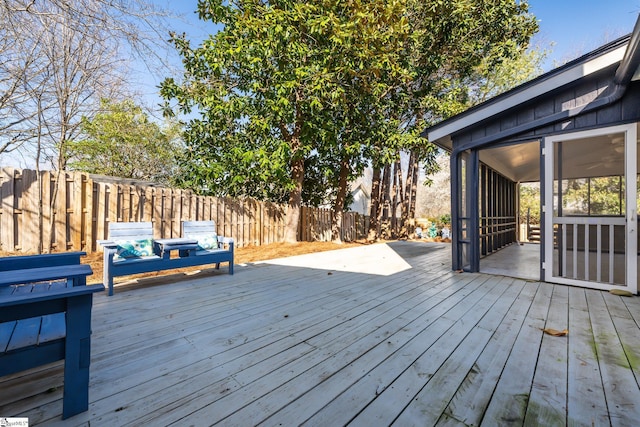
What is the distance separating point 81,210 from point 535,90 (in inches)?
310

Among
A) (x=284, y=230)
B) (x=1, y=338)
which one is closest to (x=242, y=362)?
(x=1, y=338)

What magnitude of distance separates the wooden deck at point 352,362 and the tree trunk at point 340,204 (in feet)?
22.1

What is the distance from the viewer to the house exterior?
3404 mm

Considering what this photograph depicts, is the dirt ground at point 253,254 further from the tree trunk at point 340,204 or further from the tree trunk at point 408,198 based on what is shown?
the tree trunk at point 408,198

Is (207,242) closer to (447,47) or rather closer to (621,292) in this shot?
(621,292)

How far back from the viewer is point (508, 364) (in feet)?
5.91

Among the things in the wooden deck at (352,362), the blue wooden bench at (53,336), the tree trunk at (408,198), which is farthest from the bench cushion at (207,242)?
the tree trunk at (408,198)

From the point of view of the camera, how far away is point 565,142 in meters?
4.57

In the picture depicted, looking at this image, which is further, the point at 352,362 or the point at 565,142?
the point at 565,142

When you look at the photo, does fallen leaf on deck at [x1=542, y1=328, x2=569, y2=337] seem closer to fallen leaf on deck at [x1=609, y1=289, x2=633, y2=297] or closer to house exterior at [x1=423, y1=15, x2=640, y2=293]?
house exterior at [x1=423, y1=15, x2=640, y2=293]

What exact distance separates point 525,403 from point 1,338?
8.73 ft

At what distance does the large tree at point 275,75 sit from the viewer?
6.40m

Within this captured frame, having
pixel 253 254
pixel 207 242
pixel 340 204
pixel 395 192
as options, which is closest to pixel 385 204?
pixel 395 192

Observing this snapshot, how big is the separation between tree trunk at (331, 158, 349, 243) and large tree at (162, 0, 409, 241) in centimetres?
165
